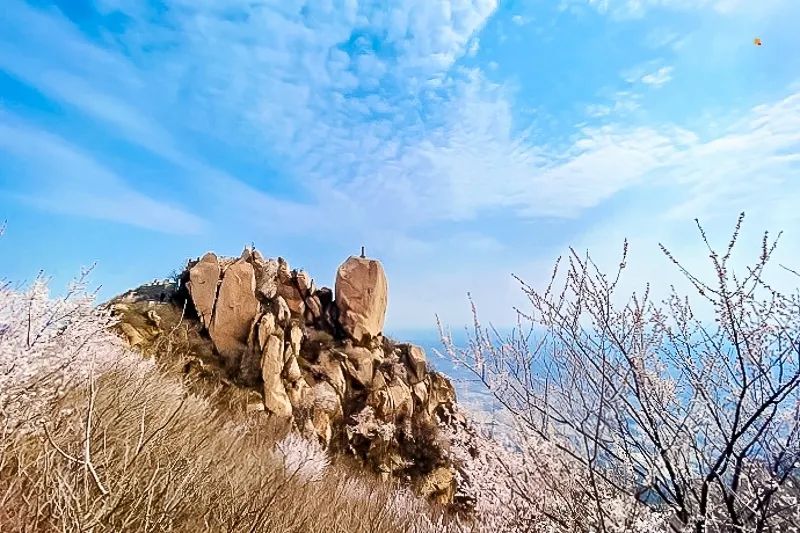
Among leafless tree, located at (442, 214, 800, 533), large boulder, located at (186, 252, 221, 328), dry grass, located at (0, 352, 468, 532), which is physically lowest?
dry grass, located at (0, 352, 468, 532)

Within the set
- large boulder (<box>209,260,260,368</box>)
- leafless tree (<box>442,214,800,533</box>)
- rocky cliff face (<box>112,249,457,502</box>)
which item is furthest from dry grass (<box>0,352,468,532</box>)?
large boulder (<box>209,260,260,368</box>)

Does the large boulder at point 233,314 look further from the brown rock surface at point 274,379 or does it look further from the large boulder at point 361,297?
the large boulder at point 361,297

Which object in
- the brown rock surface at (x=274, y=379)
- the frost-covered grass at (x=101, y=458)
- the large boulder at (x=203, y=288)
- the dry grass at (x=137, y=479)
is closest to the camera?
the dry grass at (x=137, y=479)

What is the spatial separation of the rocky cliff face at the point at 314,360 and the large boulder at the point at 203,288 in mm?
43

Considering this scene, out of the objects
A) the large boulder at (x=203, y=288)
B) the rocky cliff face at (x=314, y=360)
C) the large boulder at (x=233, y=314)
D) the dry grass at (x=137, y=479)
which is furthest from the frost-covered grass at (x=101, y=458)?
the large boulder at (x=203, y=288)

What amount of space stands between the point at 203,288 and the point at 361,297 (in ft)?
26.3

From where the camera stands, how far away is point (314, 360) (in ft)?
77.2

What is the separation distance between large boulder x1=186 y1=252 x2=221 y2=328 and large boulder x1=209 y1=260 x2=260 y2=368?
0.91ft

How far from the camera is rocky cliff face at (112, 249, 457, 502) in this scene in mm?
20500

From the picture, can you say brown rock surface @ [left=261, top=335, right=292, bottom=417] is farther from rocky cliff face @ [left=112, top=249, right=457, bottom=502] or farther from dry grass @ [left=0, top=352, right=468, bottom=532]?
dry grass @ [left=0, top=352, right=468, bottom=532]

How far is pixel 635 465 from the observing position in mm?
Result: 2879

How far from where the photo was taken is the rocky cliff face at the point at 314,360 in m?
20.5

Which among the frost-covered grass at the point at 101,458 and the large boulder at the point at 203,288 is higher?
the large boulder at the point at 203,288

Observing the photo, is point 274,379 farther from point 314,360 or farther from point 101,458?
point 101,458
